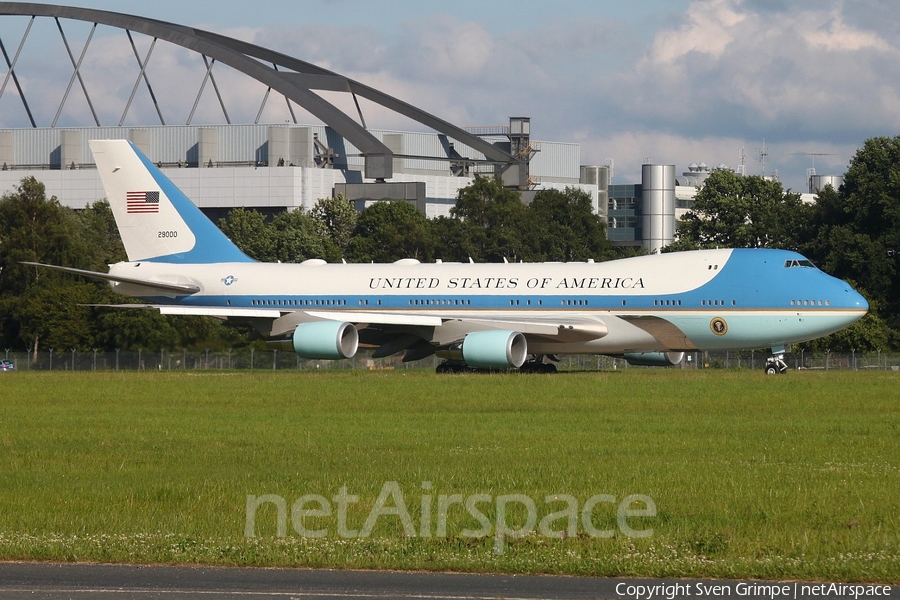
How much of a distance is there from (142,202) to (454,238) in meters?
64.3

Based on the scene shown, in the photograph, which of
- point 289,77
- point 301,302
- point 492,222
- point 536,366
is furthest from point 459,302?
point 289,77

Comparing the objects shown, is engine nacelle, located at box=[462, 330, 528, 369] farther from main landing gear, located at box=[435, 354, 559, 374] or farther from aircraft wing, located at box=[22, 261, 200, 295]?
aircraft wing, located at box=[22, 261, 200, 295]

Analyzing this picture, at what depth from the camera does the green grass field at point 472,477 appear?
1423 cm

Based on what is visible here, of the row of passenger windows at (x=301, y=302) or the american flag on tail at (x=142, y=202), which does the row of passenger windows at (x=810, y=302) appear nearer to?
the row of passenger windows at (x=301, y=302)

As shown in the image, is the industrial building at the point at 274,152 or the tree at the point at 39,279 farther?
Result: the industrial building at the point at 274,152

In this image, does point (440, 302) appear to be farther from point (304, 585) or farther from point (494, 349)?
point (304, 585)

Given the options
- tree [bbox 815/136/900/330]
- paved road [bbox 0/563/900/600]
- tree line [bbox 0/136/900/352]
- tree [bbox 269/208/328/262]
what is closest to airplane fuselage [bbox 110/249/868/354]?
tree line [bbox 0/136/900/352]

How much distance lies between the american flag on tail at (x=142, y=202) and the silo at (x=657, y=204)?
128945mm

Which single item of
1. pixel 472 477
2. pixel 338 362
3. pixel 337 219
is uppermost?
pixel 337 219

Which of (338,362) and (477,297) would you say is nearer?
(477,297)

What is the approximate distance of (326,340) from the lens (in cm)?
4684

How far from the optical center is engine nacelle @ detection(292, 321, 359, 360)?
46.8 metres

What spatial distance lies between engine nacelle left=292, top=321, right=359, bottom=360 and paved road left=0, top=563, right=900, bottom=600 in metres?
33.0

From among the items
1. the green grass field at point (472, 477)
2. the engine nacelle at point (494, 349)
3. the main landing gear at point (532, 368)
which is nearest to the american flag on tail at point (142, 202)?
the main landing gear at point (532, 368)
